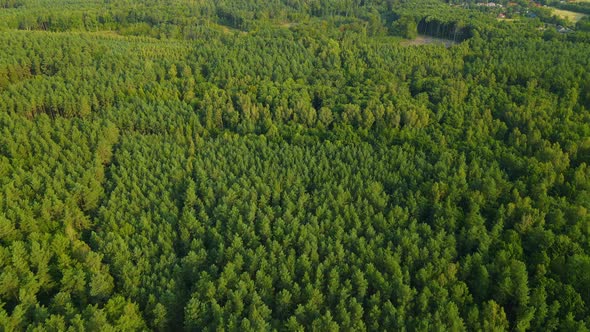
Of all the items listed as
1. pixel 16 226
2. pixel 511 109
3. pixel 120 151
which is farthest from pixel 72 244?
pixel 511 109

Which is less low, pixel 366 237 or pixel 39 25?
pixel 39 25

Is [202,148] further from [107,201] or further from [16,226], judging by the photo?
[16,226]

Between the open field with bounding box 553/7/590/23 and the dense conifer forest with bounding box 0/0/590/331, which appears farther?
the open field with bounding box 553/7/590/23

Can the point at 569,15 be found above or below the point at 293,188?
above

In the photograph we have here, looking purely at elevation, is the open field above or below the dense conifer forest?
above

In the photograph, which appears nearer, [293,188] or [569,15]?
[293,188]

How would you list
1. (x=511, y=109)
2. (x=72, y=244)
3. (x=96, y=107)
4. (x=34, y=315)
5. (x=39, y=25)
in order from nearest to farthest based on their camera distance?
(x=34, y=315) → (x=72, y=244) → (x=511, y=109) → (x=96, y=107) → (x=39, y=25)

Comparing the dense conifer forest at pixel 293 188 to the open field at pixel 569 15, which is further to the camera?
the open field at pixel 569 15

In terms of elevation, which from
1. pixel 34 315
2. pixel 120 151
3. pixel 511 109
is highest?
pixel 511 109
